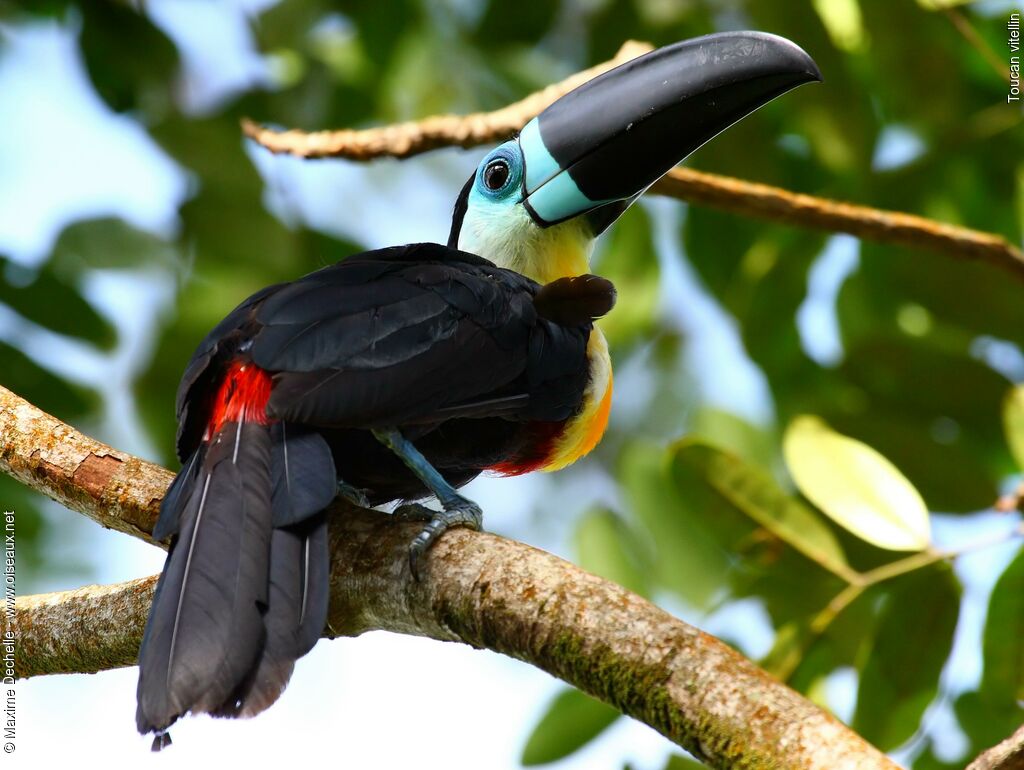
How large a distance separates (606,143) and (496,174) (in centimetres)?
40

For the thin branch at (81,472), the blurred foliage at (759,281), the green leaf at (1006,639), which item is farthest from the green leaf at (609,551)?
the thin branch at (81,472)

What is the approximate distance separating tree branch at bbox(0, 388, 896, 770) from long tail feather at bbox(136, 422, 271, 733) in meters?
0.21

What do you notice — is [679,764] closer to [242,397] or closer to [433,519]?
[433,519]

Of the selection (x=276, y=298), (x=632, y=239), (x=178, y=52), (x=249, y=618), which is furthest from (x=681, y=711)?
(x=178, y=52)

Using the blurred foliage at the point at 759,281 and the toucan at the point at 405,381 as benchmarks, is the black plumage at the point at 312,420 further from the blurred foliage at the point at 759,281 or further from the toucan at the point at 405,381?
the blurred foliage at the point at 759,281

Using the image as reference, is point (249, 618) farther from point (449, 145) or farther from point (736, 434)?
point (736, 434)

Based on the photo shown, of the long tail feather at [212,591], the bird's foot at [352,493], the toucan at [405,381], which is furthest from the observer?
the bird's foot at [352,493]

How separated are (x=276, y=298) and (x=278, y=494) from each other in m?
0.43

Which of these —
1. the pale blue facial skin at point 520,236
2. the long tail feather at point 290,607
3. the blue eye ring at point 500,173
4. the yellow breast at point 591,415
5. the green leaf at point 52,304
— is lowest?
the long tail feather at point 290,607

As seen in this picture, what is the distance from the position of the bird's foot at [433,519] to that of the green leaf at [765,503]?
0.69 meters

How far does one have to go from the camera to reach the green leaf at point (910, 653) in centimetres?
253

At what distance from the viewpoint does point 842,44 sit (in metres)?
3.13

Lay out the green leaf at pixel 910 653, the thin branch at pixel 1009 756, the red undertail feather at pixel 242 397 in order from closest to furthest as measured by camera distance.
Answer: the thin branch at pixel 1009 756
the red undertail feather at pixel 242 397
the green leaf at pixel 910 653

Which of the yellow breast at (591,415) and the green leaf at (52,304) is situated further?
the green leaf at (52,304)
